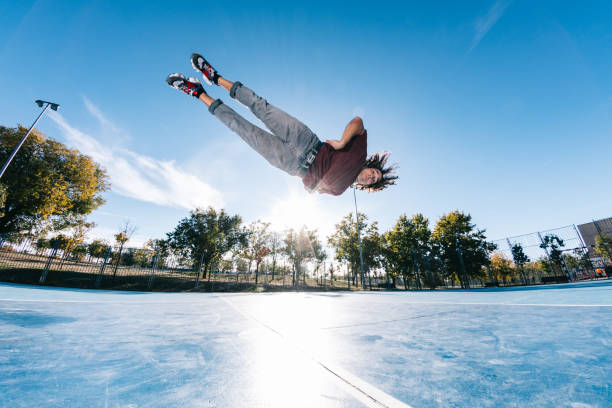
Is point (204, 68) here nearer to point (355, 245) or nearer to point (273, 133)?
point (273, 133)

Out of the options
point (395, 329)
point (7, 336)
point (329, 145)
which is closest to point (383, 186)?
point (329, 145)

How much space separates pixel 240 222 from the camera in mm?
26375

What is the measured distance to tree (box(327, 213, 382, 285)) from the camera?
28.6 meters

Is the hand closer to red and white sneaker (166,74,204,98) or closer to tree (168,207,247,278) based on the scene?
red and white sneaker (166,74,204,98)

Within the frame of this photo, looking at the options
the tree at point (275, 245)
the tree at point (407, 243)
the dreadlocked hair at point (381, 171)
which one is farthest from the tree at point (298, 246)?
the dreadlocked hair at point (381, 171)

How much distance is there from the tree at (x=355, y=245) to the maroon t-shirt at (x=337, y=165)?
85.4 feet

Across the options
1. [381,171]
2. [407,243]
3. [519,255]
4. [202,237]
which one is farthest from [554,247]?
[202,237]

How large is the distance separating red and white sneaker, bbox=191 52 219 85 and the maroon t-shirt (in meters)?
2.29

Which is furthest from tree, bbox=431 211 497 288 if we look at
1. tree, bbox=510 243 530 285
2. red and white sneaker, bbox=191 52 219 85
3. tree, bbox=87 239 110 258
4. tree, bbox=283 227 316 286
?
tree, bbox=87 239 110 258

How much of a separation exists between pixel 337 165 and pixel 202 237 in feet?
74.6

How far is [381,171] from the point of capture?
12.3ft

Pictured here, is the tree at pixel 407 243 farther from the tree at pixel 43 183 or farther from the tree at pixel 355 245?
the tree at pixel 43 183

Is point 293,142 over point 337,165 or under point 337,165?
over

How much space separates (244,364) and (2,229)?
22980 mm
